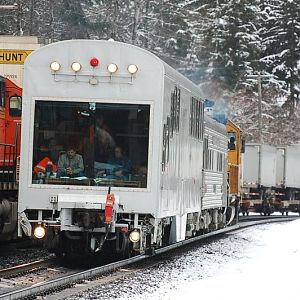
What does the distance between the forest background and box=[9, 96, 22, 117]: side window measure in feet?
109

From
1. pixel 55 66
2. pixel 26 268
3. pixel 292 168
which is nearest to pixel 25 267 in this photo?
pixel 26 268

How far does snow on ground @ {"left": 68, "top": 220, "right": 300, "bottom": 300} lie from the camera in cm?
1223

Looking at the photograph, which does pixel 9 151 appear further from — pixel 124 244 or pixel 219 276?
pixel 219 276

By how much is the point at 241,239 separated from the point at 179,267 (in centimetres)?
900

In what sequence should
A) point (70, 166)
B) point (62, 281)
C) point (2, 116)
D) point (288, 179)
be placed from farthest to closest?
point (288, 179), point (2, 116), point (70, 166), point (62, 281)

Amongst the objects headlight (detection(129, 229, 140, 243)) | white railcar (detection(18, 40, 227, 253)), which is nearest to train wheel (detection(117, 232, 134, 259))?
white railcar (detection(18, 40, 227, 253))

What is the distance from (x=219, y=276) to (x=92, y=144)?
286 centimetres

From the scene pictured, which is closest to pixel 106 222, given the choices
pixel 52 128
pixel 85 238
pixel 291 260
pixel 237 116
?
pixel 85 238

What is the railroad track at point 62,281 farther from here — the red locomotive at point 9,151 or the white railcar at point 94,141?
the red locomotive at point 9,151

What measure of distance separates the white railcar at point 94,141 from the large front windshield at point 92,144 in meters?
0.02

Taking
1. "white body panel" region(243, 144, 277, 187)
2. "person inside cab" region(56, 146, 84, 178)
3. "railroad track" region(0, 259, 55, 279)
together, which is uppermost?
"white body panel" region(243, 144, 277, 187)

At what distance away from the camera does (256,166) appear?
44219mm

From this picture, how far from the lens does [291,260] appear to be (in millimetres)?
17938

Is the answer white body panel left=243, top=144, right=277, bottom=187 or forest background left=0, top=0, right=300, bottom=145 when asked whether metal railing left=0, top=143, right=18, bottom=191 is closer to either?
white body panel left=243, top=144, right=277, bottom=187
